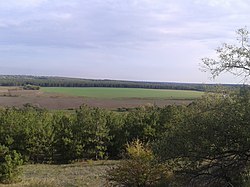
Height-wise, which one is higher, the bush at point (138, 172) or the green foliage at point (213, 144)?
the green foliage at point (213, 144)

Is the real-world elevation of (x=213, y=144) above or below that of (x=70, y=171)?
above

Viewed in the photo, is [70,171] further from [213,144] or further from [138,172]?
[213,144]

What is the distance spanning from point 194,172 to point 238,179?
1.68m

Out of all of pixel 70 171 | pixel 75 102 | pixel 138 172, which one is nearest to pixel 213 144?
pixel 138 172

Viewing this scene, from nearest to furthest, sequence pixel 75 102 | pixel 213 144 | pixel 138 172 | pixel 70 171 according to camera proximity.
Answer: pixel 213 144
pixel 138 172
pixel 70 171
pixel 75 102

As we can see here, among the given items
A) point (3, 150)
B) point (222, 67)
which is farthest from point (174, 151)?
point (3, 150)

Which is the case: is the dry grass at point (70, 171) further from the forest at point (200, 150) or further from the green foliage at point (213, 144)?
the green foliage at point (213, 144)

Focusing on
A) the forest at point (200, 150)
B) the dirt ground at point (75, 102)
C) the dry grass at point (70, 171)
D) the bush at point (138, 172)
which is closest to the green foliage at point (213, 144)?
the forest at point (200, 150)

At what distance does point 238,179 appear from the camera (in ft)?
41.7

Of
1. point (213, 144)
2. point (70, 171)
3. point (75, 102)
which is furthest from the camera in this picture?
point (75, 102)

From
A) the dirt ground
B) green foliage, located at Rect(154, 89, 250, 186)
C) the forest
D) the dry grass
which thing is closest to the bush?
the forest

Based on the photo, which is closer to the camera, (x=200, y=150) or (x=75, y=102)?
(x=200, y=150)

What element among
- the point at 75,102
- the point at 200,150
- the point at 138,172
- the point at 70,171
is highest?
the point at 200,150

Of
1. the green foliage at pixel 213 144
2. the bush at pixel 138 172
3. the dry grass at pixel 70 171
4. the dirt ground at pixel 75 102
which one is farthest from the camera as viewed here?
the dirt ground at pixel 75 102
